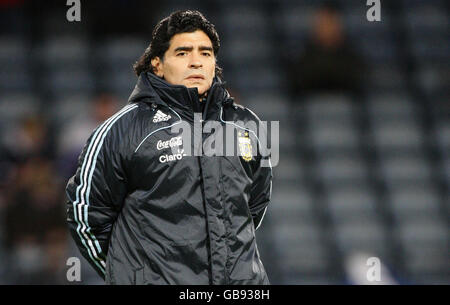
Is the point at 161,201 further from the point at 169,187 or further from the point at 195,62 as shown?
the point at 195,62

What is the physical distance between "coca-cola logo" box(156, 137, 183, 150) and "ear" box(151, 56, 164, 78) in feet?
1.15

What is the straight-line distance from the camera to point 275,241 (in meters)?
7.54

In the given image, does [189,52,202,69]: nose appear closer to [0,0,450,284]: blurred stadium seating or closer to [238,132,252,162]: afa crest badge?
[238,132,252,162]: afa crest badge

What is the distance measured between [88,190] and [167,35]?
2.29ft

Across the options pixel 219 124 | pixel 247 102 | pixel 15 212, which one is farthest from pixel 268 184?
pixel 247 102

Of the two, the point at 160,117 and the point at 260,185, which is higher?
the point at 160,117

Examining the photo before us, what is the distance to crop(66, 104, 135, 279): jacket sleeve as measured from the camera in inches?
134

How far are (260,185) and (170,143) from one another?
A: 0.54 m

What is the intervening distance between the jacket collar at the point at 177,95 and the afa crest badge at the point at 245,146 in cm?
15

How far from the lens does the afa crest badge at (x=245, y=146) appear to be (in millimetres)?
3545

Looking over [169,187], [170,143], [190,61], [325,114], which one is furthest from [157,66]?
[325,114]

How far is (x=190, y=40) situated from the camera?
3574 millimetres

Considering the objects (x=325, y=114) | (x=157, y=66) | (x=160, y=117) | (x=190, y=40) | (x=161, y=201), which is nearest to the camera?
(x=161, y=201)

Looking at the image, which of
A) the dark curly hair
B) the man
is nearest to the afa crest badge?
the man
